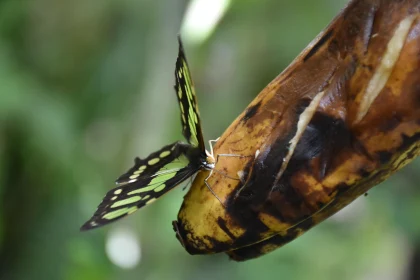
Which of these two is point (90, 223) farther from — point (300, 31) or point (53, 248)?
point (300, 31)

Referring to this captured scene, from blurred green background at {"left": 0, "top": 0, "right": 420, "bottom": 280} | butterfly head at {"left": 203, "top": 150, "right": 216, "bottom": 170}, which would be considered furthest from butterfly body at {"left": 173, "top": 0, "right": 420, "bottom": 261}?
blurred green background at {"left": 0, "top": 0, "right": 420, "bottom": 280}

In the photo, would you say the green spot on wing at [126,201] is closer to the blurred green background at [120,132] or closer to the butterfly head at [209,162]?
the butterfly head at [209,162]

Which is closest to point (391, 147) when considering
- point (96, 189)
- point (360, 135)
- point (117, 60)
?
point (360, 135)

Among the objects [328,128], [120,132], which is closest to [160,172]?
[328,128]

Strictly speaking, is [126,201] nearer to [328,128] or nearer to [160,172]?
[160,172]

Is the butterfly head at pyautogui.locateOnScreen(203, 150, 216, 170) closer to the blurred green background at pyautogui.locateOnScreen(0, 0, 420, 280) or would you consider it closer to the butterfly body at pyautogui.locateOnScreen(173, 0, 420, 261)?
the butterfly body at pyautogui.locateOnScreen(173, 0, 420, 261)

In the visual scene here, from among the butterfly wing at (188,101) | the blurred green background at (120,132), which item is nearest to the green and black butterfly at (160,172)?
the butterfly wing at (188,101)
